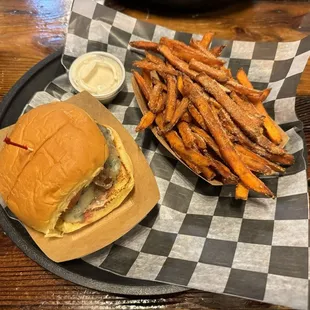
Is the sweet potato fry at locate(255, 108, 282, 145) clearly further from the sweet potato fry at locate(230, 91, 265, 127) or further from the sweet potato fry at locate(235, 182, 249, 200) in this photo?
the sweet potato fry at locate(235, 182, 249, 200)

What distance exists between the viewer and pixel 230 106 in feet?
6.13

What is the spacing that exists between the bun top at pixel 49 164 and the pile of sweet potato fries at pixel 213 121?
343mm

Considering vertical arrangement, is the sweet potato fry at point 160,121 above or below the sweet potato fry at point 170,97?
below

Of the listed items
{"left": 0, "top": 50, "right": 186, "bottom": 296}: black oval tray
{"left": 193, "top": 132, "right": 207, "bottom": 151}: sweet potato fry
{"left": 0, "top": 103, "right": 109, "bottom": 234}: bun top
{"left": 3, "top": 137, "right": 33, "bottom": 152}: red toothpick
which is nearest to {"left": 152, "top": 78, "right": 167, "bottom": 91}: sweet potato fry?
{"left": 193, "top": 132, "right": 207, "bottom": 151}: sweet potato fry

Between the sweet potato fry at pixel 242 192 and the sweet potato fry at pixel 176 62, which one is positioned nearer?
the sweet potato fry at pixel 242 192

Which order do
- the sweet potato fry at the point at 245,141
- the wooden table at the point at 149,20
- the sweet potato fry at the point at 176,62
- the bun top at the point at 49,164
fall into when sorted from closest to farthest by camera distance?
the bun top at the point at 49,164 → the sweet potato fry at the point at 245,141 → the sweet potato fry at the point at 176,62 → the wooden table at the point at 149,20

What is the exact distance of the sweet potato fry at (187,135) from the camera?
1.82 meters

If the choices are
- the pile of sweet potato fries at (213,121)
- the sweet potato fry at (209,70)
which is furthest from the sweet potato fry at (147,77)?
the sweet potato fry at (209,70)

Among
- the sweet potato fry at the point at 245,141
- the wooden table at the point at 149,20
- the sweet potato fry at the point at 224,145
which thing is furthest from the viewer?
the wooden table at the point at 149,20

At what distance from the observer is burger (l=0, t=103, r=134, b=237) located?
1633 millimetres

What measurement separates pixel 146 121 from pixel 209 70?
0.41 meters

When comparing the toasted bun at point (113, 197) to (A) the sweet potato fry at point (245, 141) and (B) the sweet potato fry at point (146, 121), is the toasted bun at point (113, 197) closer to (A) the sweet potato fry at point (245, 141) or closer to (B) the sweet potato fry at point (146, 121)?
(B) the sweet potato fry at point (146, 121)

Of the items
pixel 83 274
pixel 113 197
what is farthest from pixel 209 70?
pixel 83 274

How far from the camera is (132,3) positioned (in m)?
2.75
